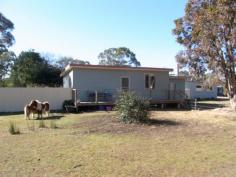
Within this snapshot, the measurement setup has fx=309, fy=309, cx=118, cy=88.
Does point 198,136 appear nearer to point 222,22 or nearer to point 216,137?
point 216,137

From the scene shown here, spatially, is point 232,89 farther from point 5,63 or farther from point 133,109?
point 5,63

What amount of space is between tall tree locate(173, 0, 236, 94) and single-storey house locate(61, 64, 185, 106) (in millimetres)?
3979

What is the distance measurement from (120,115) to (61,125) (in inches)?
102

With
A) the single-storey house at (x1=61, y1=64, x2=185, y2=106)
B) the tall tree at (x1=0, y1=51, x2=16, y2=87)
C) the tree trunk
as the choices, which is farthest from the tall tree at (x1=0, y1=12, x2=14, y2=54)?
the tree trunk

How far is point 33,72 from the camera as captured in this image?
113 ft

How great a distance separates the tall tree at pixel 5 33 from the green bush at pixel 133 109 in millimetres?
28036

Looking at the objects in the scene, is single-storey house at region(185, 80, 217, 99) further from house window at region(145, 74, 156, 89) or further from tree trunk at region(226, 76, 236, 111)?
tree trunk at region(226, 76, 236, 111)

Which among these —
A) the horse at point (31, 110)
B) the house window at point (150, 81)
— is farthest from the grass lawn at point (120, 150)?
the house window at point (150, 81)

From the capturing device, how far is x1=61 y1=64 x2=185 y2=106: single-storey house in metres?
22.0

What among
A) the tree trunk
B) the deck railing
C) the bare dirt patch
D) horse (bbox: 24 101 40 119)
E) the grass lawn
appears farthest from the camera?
the deck railing

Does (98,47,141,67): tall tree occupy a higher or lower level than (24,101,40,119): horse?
higher

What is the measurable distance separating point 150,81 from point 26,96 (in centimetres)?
947

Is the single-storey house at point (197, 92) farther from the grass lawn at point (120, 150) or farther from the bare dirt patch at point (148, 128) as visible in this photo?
the grass lawn at point (120, 150)

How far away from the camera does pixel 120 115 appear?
44.6ft
